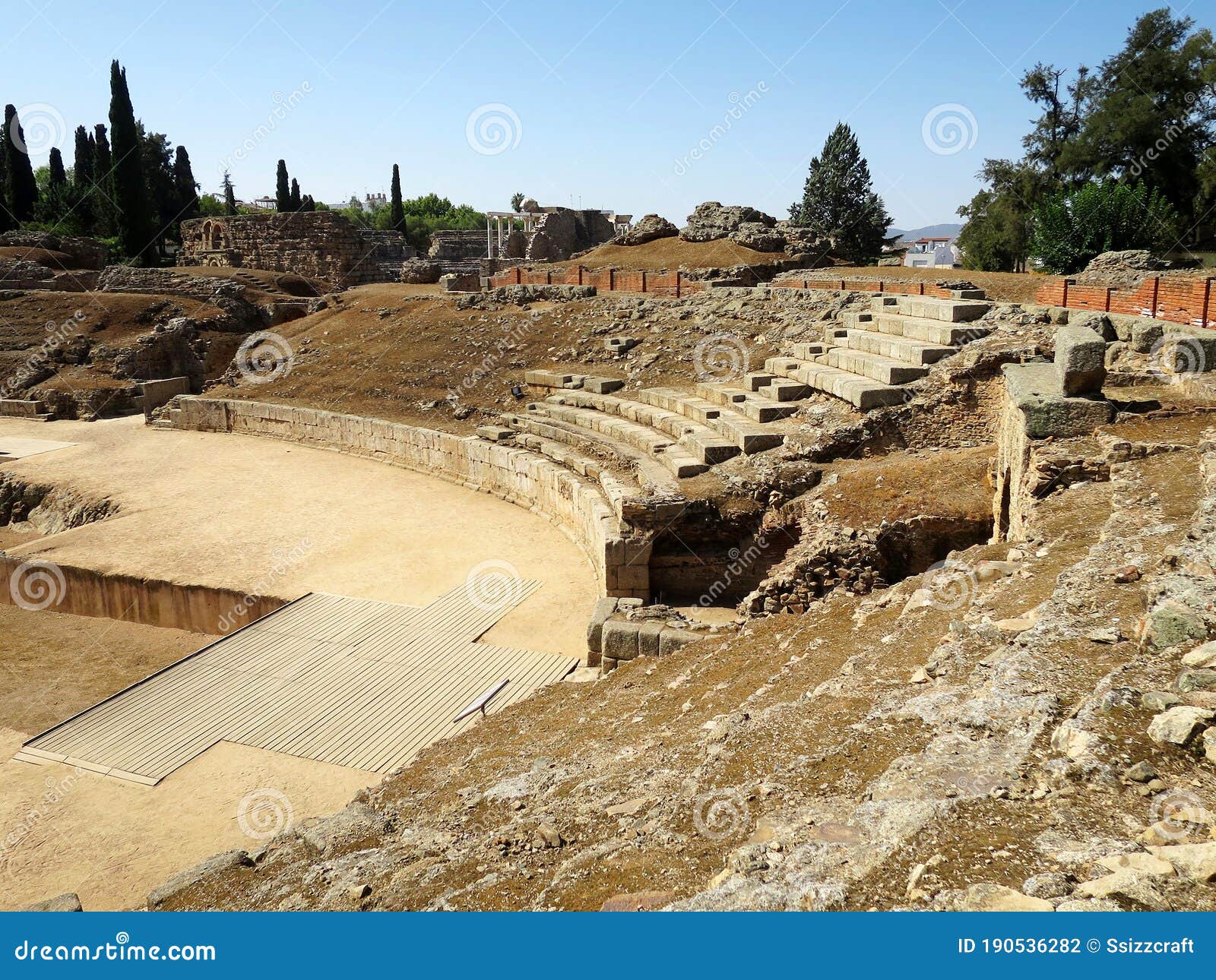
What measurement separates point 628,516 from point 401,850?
5673 millimetres

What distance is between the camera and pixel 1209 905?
2.54m

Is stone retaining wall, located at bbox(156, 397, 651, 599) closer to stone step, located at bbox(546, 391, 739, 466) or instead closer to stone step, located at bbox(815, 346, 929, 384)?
stone step, located at bbox(546, 391, 739, 466)

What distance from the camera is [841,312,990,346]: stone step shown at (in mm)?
11398

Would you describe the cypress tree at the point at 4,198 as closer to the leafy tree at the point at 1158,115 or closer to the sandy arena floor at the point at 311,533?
the sandy arena floor at the point at 311,533

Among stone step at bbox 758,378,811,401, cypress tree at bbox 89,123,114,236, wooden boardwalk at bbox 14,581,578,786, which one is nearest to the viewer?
wooden boardwalk at bbox 14,581,578,786

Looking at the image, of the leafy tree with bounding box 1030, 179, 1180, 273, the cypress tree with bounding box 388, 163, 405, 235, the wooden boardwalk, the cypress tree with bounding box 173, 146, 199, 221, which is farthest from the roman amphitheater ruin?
the cypress tree with bounding box 173, 146, 199, 221

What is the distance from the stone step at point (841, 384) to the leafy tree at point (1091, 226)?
12.5m

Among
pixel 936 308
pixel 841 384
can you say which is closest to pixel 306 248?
pixel 936 308

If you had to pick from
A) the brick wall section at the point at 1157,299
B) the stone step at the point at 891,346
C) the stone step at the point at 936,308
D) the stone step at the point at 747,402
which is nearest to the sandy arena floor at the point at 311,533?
the stone step at the point at 747,402

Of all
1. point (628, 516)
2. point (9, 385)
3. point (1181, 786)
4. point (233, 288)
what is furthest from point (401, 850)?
point (233, 288)

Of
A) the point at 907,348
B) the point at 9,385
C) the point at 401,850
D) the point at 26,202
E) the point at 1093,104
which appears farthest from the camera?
the point at 26,202

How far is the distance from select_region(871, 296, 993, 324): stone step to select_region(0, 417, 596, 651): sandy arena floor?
6.37 metres

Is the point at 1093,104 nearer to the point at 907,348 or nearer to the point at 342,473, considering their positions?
the point at 907,348

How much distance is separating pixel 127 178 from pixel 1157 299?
4334 cm
